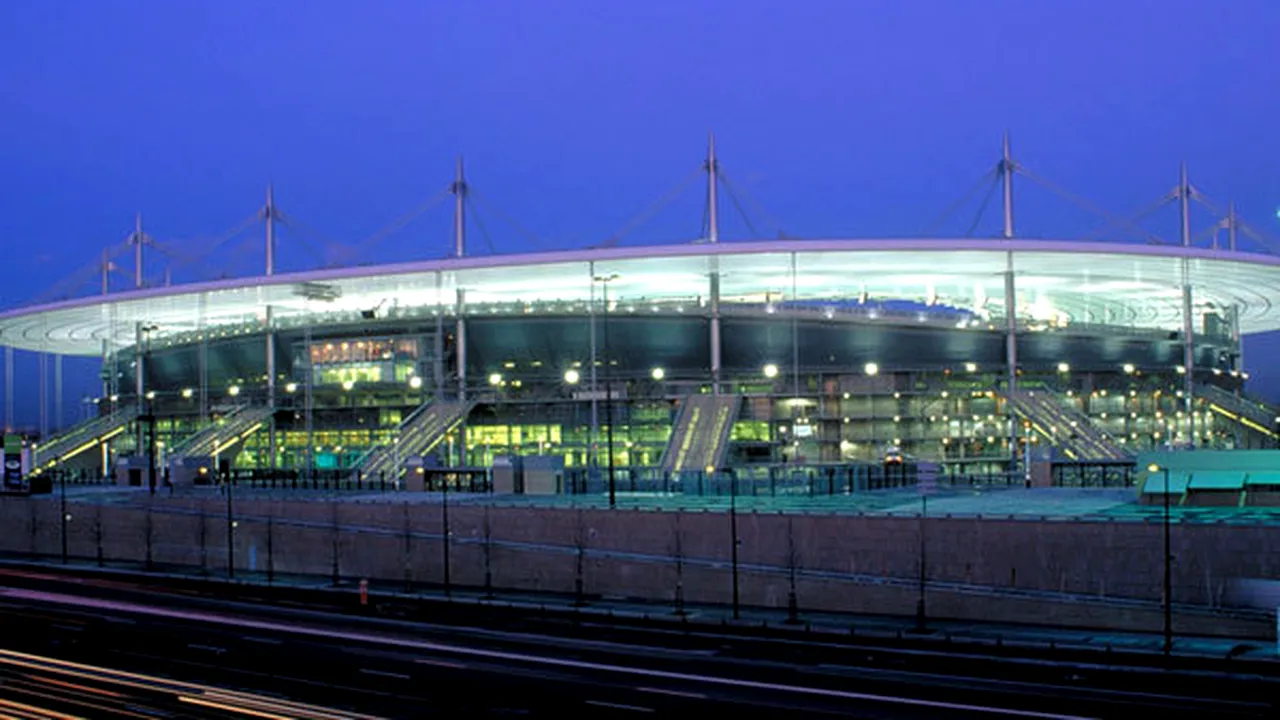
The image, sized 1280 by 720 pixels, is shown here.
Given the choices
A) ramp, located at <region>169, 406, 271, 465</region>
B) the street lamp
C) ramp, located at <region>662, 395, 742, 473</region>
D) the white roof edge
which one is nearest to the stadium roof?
the white roof edge

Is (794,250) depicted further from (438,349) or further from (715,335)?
(438,349)

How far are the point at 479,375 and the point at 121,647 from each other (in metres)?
50.9

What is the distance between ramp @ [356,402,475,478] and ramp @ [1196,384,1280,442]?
44.9m

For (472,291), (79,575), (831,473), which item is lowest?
(79,575)

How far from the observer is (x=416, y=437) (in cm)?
7731

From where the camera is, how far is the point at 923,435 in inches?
3019

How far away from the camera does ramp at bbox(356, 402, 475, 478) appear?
73.9 metres

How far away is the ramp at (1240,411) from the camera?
79.6 m

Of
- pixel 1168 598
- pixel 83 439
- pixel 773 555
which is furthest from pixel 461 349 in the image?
pixel 1168 598

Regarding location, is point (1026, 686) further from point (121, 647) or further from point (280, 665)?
point (121, 647)

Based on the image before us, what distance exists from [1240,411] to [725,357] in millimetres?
31246

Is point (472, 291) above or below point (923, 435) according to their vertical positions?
above

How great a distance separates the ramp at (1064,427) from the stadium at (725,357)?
0.15m

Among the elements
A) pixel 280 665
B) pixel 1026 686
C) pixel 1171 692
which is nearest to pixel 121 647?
pixel 280 665
